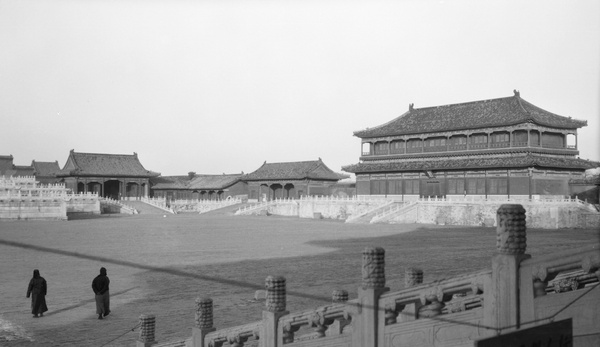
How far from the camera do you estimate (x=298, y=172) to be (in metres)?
73.4

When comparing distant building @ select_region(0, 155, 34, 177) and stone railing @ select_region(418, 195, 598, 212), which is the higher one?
distant building @ select_region(0, 155, 34, 177)

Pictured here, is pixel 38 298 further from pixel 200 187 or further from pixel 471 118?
pixel 200 187

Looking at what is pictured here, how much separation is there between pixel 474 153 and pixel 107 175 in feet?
167

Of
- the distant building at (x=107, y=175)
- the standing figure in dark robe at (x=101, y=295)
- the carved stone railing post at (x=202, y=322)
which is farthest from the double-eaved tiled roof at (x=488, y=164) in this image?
the carved stone railing post at (x=202, y=322)

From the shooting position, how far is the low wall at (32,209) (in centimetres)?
A: 5009

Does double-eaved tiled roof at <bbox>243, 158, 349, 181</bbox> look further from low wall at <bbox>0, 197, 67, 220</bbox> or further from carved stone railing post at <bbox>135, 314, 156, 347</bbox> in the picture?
carved stone railing post at <bbox>135, 314, 156, 347</bbox>

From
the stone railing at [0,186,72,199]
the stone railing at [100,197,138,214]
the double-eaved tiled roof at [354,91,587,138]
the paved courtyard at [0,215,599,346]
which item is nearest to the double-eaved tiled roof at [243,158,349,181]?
the double-eaved tiled roof at [354,91,587,138]

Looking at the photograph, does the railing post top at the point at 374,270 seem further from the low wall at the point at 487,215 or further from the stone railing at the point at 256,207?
the stone railing at the point at 256,207

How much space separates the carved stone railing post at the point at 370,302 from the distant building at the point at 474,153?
140 ft

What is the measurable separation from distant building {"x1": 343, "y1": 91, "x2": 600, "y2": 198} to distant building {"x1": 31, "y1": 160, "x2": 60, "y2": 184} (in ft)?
162

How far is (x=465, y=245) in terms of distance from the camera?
1147 inches

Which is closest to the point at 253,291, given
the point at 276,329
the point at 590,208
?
the point at 276,329

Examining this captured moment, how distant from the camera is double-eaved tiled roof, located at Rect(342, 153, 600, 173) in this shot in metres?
46.2

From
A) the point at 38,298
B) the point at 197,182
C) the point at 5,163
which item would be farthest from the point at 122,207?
the point at 38,298
